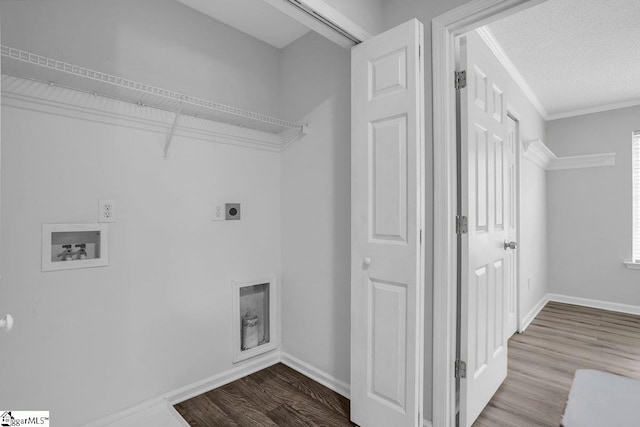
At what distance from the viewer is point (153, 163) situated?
6.14 feet

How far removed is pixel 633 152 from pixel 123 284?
535cm

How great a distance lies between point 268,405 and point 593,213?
452 cm

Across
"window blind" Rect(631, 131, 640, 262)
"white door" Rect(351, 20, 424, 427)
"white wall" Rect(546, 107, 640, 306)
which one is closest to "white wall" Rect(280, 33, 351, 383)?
"white door" Rect(351, 20, 424, 427)

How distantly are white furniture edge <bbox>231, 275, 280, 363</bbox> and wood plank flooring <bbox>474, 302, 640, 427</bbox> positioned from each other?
1442mm

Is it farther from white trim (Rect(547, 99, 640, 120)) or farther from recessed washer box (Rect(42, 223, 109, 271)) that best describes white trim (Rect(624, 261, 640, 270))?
recessed washer box (Rect(42, 223, 109, 271))

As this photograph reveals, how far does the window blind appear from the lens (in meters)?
3.78

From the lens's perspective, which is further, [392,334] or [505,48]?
[505,48]

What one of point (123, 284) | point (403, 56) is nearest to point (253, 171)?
point (123, 284)

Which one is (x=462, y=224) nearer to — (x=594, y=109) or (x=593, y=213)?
(x=593, y=213)

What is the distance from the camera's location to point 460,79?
166cm

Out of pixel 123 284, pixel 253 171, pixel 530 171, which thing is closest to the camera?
pixel 123 284

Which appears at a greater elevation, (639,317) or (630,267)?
(630,267)

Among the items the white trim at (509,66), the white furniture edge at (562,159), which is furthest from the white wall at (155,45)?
the white furniture edge at (562,159)

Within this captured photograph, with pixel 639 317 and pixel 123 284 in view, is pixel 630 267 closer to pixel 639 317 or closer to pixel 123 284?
pixel 639 317
